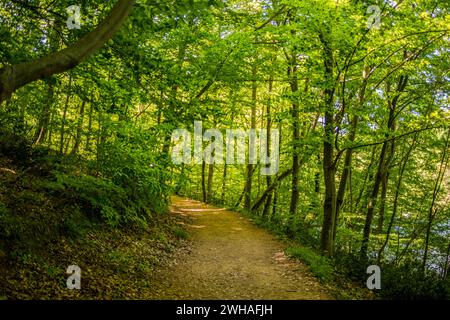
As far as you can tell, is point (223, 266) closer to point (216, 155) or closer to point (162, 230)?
point (162, 230)

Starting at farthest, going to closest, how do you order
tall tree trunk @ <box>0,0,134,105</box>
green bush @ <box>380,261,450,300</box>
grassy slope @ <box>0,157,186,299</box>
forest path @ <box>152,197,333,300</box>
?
green bush @ <box>380,261,450,300</box>
forest path @ <box>152,197,333,300</box>
grassy slope @ <box>0,157,186,299</box>
tall tree trunk @ <box>0,0,134,105</box>

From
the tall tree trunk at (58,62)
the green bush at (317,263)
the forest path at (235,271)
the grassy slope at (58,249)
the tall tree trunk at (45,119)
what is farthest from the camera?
the tall tree trunk at (45,119)

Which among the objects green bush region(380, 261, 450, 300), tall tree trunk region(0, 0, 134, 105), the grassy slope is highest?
tall tree trunk region(0, 0, 134, 105)

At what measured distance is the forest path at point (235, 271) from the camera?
330 inches

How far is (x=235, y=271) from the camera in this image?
10.1 metres

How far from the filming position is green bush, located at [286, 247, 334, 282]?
9.83 metres

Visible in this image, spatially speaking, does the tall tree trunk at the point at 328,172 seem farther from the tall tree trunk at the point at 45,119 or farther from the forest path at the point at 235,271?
the tall tree trunk at the point at 45,119

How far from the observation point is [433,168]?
18.7 m

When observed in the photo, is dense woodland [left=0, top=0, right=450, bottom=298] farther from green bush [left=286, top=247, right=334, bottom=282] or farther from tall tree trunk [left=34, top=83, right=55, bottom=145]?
green bush [left=286, top=247, right=334, bottom=282]

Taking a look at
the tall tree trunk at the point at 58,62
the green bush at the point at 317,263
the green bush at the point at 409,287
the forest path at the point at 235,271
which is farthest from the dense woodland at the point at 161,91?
the forest path at the point at 235,271

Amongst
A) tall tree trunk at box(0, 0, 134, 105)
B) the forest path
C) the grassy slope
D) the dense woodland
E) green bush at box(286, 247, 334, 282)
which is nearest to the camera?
tall tree trunk at box(0, 0, 134, 105)

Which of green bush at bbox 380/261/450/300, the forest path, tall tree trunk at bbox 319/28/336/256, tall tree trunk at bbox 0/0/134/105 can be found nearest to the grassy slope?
the forest path

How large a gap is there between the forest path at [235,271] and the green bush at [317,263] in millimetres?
238

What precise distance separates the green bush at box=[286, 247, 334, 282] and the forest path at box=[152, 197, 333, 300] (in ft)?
0.78
